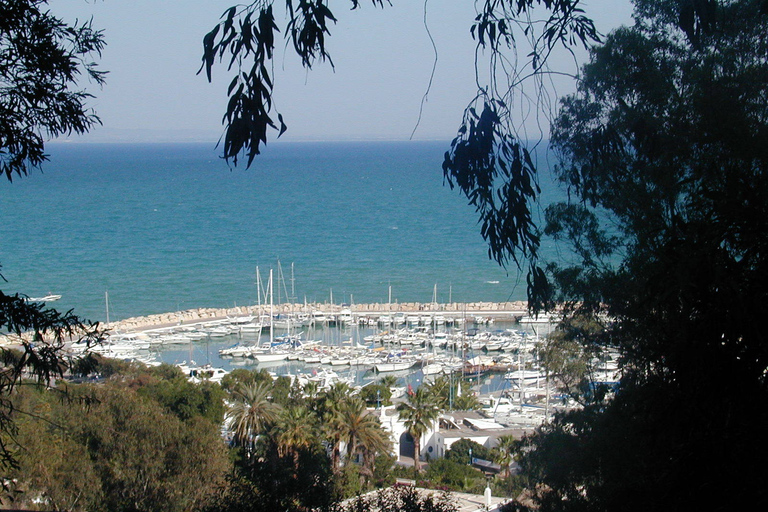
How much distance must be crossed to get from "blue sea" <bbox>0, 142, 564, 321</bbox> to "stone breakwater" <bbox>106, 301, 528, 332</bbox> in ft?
4.18

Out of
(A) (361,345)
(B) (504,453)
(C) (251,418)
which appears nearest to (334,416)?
(C) (251,418)

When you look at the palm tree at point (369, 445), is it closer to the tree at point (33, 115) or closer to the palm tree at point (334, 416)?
the palm tree at point (334, 416)

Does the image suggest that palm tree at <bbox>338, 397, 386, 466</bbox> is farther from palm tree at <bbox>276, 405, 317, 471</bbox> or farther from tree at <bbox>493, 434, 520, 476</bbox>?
tree at <bbox>493, 434, 520, 476</bbox>

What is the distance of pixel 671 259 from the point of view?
2.99 m

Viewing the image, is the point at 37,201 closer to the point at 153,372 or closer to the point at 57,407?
the point at 153,372

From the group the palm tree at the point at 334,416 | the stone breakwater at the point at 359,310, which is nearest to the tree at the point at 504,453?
the palm tree at the point at 334,416

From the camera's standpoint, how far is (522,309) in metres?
36.3

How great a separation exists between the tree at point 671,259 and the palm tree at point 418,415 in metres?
7.05

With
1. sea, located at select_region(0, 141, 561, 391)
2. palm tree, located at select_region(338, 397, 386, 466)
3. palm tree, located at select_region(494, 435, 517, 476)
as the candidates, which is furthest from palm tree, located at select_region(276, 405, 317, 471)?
sea, located at select_region(0, 141, 561, 391)

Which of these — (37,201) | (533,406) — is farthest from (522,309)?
(37,201)

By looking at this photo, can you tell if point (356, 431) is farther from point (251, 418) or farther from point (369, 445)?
point (251, 418)

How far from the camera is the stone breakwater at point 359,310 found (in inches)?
1378

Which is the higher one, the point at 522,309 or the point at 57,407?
the point at 57,407

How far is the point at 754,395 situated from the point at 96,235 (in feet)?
202
